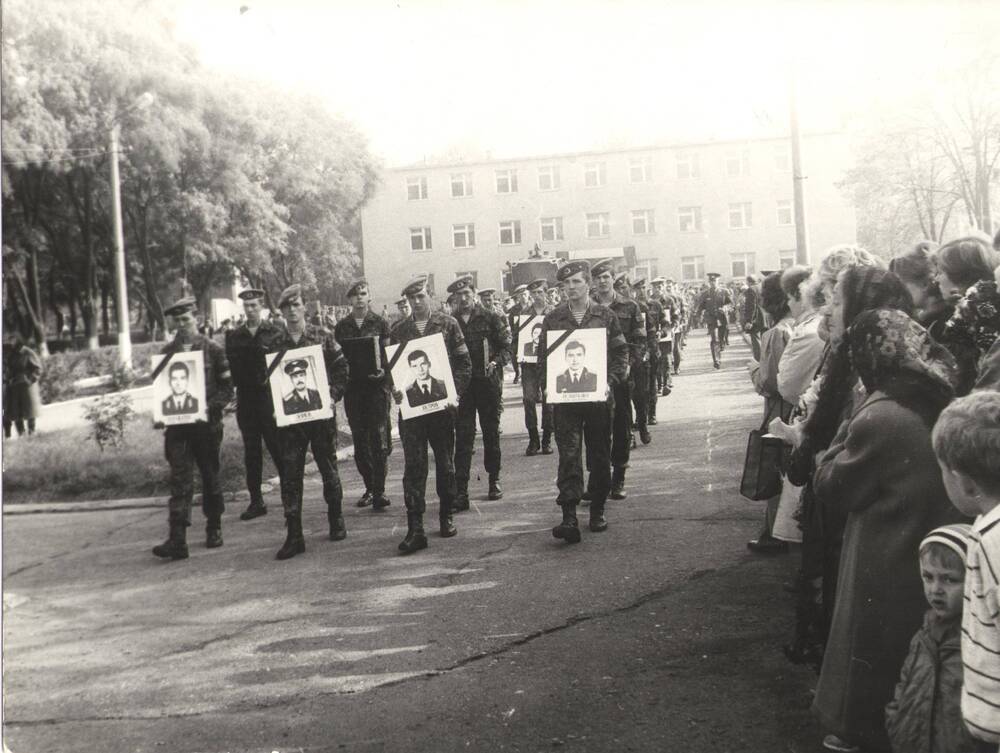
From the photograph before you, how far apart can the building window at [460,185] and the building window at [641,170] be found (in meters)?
4.61

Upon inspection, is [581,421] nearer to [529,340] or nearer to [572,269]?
[572,269]

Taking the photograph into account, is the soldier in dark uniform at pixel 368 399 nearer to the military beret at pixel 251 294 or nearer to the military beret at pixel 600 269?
the military beret at pixel 251 294

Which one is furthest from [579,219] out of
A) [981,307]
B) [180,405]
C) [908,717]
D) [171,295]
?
[908,717]

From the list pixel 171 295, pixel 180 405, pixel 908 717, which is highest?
pixel 171 295

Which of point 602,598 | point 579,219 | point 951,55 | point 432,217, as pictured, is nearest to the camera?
point 951,55

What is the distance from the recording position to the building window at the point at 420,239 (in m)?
8.09

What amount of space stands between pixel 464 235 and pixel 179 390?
397 centimetres

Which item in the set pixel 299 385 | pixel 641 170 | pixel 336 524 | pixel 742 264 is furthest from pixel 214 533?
pixel 742 264

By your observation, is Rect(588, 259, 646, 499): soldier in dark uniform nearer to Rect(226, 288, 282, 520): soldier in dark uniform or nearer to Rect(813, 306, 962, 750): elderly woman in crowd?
Rect(226, 288, 282, 520): soldier in dark uniform

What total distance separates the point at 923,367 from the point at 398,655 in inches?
107

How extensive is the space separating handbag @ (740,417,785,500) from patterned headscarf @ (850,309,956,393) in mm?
694

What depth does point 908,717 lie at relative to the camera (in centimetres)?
242

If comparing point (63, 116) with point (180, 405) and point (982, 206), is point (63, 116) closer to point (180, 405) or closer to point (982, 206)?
point (180, 405)

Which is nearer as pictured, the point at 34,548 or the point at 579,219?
the point at 34,548
